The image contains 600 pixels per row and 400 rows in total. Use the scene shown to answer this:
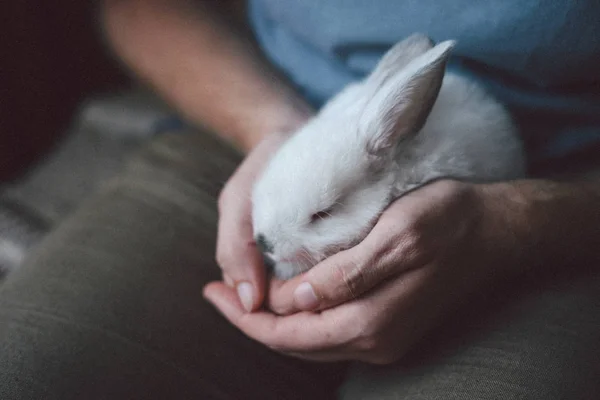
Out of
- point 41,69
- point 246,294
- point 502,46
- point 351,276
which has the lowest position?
point 41,69

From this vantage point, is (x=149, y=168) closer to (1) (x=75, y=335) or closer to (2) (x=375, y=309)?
(1) (x=75, y=335)

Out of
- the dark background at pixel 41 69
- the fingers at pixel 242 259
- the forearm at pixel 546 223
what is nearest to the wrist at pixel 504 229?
the forearm at pixel 546 223

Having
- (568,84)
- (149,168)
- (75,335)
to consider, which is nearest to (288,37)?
(149,168)

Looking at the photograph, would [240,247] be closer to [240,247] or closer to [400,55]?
[240,247]

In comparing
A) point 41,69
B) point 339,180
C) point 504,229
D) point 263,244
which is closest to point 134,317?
point 263,244

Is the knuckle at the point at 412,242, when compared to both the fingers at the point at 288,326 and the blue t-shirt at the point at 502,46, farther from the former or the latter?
the blue t-shirt at the point at 502,46
